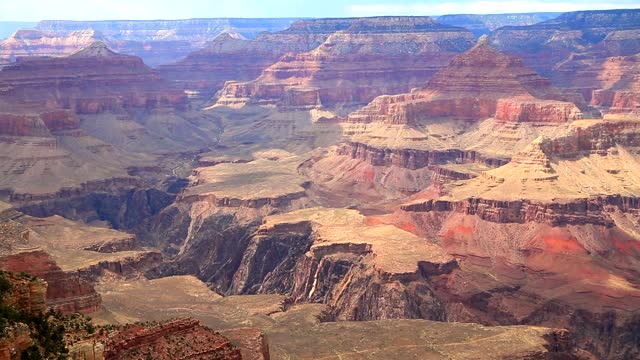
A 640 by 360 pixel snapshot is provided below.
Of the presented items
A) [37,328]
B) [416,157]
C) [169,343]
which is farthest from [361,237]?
[37,328]

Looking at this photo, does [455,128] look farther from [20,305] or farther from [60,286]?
[20,305]

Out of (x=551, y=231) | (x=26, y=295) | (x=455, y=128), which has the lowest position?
(x=455, y=128)

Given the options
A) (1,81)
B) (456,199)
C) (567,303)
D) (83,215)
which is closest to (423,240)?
(456,199)

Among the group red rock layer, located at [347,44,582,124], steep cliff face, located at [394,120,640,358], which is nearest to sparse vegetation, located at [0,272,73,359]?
steep cliff face, located at [394,120,640,358]

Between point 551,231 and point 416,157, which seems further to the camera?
point 416,157

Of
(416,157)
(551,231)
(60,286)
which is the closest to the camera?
(60,286)

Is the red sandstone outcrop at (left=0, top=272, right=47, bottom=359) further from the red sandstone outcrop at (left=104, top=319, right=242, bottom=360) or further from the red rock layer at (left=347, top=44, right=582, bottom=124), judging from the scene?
the red rock layer at (left=347, top=44, right=582, bottom=124)

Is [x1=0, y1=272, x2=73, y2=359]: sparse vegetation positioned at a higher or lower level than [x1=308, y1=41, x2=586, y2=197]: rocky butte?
higher
